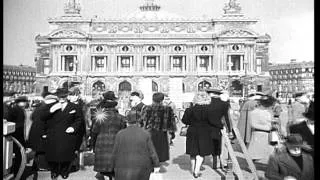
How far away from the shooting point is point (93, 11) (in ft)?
15.2

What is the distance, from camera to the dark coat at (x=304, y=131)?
317cm

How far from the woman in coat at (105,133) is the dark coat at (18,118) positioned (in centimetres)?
75

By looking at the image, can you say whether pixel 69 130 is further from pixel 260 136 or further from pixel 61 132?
pixel 260 136

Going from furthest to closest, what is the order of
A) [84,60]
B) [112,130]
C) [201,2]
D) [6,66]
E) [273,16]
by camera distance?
Answer: [84,60] → [201,2] → [273,16] → [6,66] → [112,130]

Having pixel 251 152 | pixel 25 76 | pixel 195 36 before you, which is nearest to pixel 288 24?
pixel 251 152

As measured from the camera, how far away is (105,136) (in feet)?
11.6

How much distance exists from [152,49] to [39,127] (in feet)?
25.2

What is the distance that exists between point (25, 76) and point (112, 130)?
133 centimetres

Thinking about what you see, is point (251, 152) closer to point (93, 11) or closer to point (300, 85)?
point (300, 85)

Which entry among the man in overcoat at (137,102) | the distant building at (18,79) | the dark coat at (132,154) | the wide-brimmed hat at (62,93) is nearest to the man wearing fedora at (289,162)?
the dark coat at (132,154)

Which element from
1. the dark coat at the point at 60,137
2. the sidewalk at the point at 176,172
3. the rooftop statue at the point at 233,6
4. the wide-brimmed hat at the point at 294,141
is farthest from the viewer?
the rooftop statue at the point at 233,6

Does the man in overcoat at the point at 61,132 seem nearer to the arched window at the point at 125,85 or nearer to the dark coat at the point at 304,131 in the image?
the dark coat at the point at 304,131

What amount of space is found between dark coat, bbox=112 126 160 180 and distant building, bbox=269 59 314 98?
66.6 inches

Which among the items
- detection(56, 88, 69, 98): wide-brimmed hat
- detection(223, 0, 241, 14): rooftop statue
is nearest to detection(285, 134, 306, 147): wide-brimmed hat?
detection(56, 88, 69, 98): wide-brimmed hat
